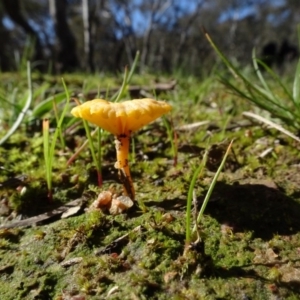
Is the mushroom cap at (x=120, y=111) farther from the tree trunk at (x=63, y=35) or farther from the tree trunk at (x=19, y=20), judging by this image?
the tree trunk at (x=19, y=20)

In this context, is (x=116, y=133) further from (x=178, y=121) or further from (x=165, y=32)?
(x=165, y=32)

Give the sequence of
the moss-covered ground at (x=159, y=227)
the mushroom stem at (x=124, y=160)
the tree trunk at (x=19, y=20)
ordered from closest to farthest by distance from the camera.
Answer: the moss-covered ground at (x=159, y=227)
the mushroom stem at (x=124, y=160)
the tree trunk at (x=19, y=20)

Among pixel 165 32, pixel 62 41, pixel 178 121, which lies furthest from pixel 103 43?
pixel 178 121

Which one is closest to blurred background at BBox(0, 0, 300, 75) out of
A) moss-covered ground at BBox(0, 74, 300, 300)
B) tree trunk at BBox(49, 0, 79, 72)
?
tree trunk at BBox(49, 0, 79, 72)

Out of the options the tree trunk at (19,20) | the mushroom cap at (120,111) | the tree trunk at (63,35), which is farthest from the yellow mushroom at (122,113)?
the tree trunk at (19,20)

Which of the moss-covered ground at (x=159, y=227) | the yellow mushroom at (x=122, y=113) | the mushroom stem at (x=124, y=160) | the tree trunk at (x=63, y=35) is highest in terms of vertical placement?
the tree trunk at (x=63, y=35)

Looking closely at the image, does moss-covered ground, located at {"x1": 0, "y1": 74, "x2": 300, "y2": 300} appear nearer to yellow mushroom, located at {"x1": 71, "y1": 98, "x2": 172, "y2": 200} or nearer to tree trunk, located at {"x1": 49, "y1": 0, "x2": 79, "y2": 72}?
yellow mushroom, located at {"x1": 71, "y1": 98, "x2": 172, "y2": 200}
